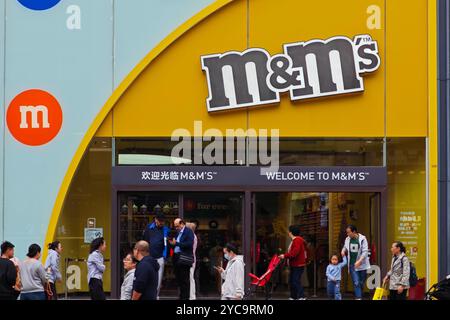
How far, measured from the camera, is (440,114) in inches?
758

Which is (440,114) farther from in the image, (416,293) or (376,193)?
(416,293)

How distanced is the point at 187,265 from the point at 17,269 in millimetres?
4795

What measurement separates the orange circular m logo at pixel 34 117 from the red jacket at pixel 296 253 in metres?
5.82

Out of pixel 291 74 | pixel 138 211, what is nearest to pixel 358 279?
pixel 291 74

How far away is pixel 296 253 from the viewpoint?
18156mm

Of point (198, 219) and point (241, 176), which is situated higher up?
point (241, 176)

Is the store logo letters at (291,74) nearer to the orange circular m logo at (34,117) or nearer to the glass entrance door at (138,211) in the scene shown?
the glass entrance door at (138,211)

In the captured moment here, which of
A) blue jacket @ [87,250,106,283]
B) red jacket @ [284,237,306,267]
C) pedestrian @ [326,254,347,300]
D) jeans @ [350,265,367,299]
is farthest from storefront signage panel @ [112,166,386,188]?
blue jacket @ [87,250,106,283]

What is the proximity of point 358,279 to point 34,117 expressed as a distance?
26.3 ft

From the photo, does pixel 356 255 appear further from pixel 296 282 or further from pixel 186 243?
pixel 186 243

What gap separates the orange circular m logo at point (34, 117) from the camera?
1919 centimetres
